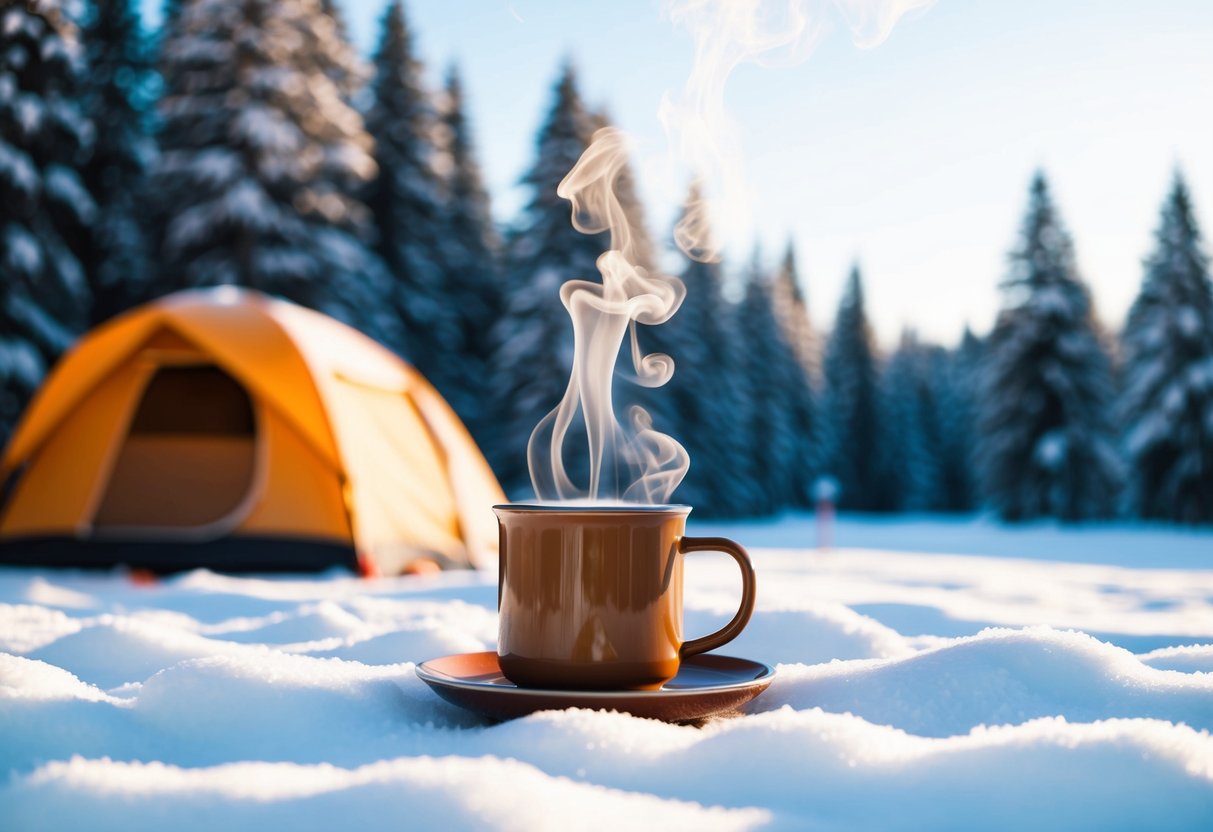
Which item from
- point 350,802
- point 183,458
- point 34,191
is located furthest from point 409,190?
point 350,802

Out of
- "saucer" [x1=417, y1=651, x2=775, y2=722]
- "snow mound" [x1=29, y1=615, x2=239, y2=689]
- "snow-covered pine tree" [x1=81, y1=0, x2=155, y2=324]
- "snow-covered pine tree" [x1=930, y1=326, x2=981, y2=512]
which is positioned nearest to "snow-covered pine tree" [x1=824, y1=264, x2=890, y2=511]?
"snow-covered pine tree" [x1=930, y1=326, x2=981, y2=512]

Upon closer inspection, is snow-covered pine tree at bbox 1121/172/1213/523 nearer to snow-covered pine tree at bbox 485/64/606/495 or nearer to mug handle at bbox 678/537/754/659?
snow-covered pine tree at bbox 485/64/606/495

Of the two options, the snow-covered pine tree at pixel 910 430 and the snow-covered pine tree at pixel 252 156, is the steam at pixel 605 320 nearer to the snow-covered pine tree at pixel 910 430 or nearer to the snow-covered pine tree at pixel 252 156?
the snow-covered pine tree at pixel 252 156

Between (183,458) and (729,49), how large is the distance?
4447mm

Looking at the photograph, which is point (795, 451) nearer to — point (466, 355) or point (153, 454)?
point (466, 355)

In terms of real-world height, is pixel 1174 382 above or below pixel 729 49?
above

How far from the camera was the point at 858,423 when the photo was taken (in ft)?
111

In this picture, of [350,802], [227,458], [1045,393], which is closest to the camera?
[350,802]

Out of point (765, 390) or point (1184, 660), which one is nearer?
point (1184, 660)

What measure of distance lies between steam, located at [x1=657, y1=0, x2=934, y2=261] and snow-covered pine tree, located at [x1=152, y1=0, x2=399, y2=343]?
12408 millimetres

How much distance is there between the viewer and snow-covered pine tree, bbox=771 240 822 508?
104 feet

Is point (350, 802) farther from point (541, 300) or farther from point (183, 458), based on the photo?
point (541, 300)

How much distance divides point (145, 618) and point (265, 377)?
2.59 metres

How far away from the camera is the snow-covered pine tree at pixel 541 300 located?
56.3 feet
